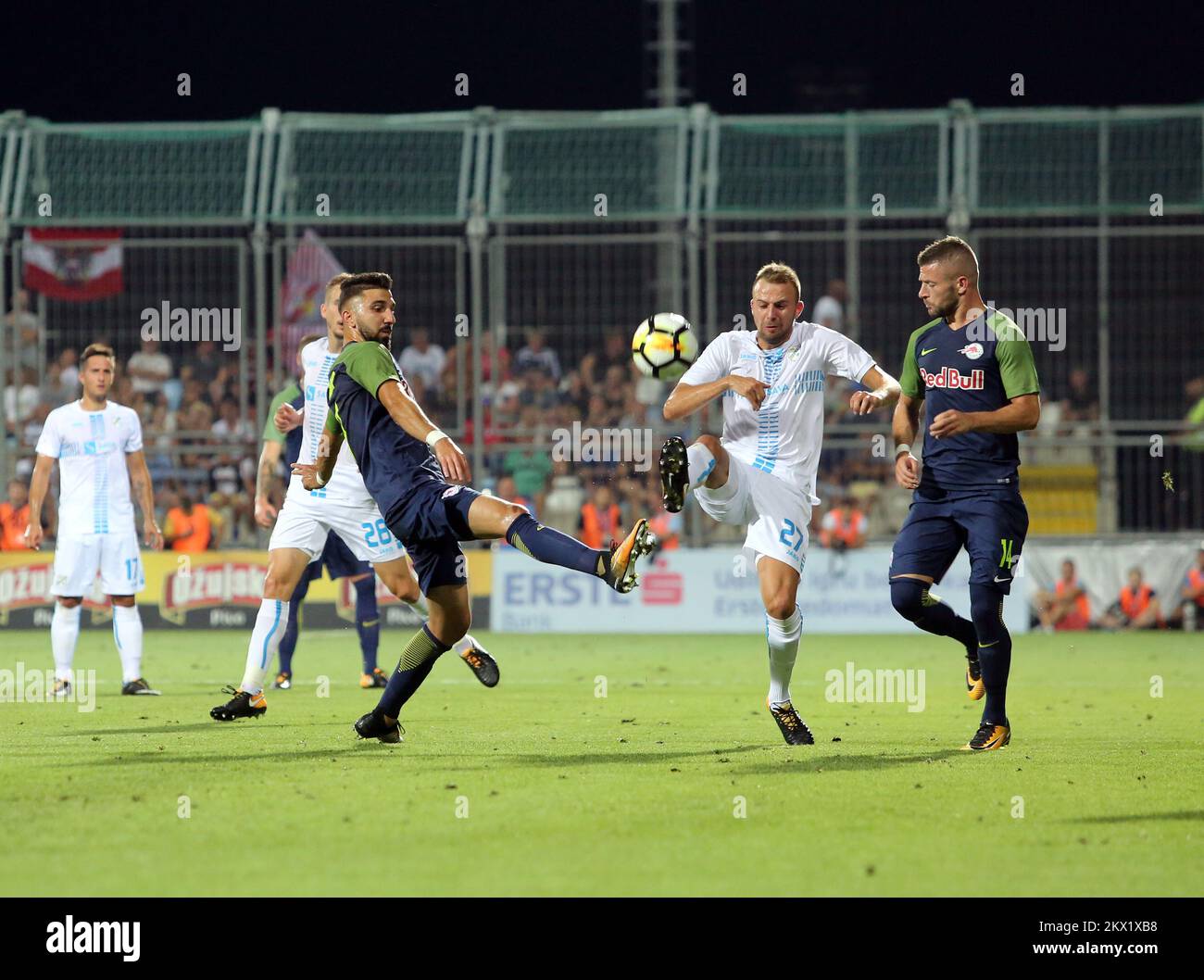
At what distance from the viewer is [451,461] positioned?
7684 mm

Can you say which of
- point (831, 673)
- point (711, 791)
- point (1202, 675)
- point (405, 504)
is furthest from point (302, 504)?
point (1202, 675)

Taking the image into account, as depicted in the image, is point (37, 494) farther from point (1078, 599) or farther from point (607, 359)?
point (1078, 599)

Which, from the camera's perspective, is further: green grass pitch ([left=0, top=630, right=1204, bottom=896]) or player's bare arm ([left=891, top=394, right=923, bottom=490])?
player's bare arm ([left=891, top=394, right=923, bottom=490])

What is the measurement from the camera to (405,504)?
823 cm

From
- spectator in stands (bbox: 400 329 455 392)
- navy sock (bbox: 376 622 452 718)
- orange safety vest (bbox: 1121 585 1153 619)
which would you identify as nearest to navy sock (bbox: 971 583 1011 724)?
navy sock (bbox: 376 622 452 718)

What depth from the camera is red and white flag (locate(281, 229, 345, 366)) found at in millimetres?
20750

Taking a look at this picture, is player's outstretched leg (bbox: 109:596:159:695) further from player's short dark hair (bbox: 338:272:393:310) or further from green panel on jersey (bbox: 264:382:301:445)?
player's short dark hair (bbox: 338:272:393:310)

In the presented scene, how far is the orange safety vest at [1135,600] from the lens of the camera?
812 inches

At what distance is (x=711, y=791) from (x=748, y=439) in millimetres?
2557

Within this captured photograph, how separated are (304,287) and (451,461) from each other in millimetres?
13675

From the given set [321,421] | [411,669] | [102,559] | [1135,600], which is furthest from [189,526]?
[411,669]

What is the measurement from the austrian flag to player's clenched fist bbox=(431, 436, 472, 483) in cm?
1404

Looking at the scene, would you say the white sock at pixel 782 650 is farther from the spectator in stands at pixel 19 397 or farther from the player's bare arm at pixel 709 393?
the spectator in stands at pixel 19 397

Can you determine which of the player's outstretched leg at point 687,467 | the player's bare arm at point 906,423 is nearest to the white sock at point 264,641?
the player's outstretched leg at point 687,467
